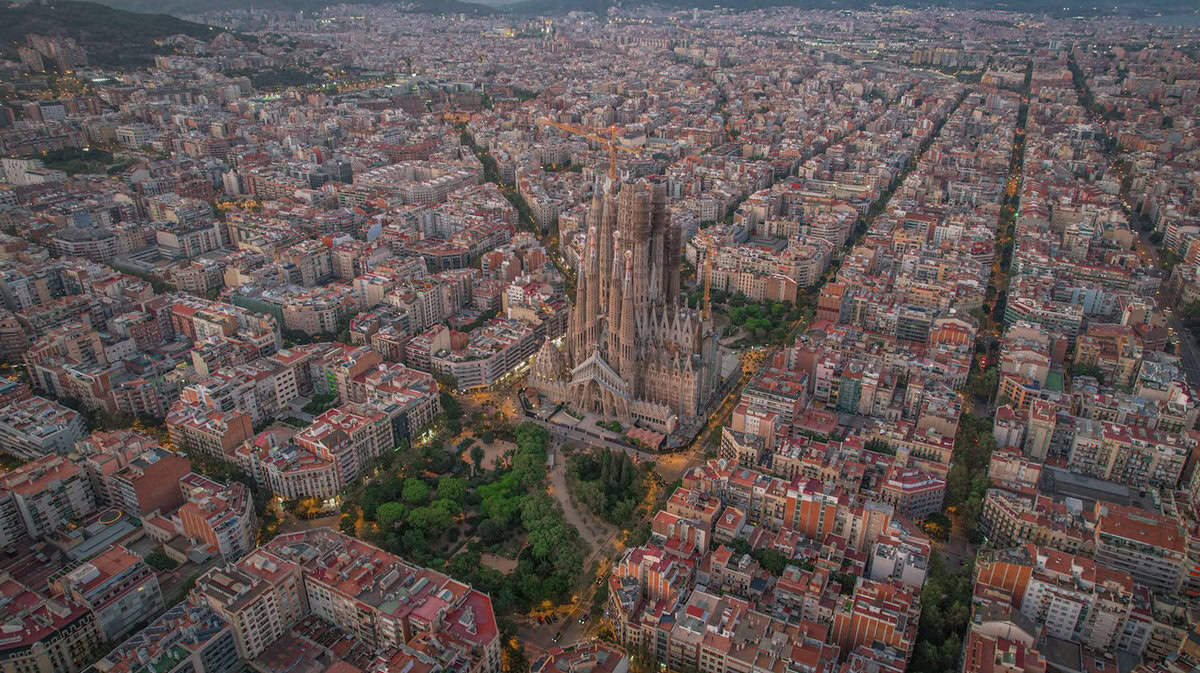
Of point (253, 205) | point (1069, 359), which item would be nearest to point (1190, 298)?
point (1069, 359)

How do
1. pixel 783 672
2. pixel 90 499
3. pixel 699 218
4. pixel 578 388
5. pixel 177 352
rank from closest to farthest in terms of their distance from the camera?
pixel 783 672
pixel 90 499
pixel 578 388
pixel 177 352
pixel 699 218

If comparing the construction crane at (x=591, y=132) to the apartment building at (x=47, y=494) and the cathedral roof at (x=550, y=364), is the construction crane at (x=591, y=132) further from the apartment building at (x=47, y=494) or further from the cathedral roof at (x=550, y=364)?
the apartment building at (x=47, y=494)

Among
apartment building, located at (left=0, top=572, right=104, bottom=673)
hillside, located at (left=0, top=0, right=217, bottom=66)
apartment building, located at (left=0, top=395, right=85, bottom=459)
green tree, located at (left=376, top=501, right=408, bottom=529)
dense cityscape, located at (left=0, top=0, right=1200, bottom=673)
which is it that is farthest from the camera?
hillside, located at (left=0, top=0, right=217, bottom=66)

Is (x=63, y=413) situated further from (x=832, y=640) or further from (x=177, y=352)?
(x=832, y=640)

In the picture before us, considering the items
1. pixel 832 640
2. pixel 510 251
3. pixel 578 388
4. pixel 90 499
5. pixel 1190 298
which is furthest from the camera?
pixel 510 251

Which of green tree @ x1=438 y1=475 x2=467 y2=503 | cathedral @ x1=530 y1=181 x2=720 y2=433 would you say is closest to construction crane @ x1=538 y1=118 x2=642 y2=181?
cathedral @ x1=530 y1=181 x2=720 y2=433

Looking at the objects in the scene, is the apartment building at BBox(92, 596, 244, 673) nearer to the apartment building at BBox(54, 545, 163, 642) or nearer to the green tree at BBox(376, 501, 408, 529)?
the apartment building at BBox(54, 545, 163, 642)
